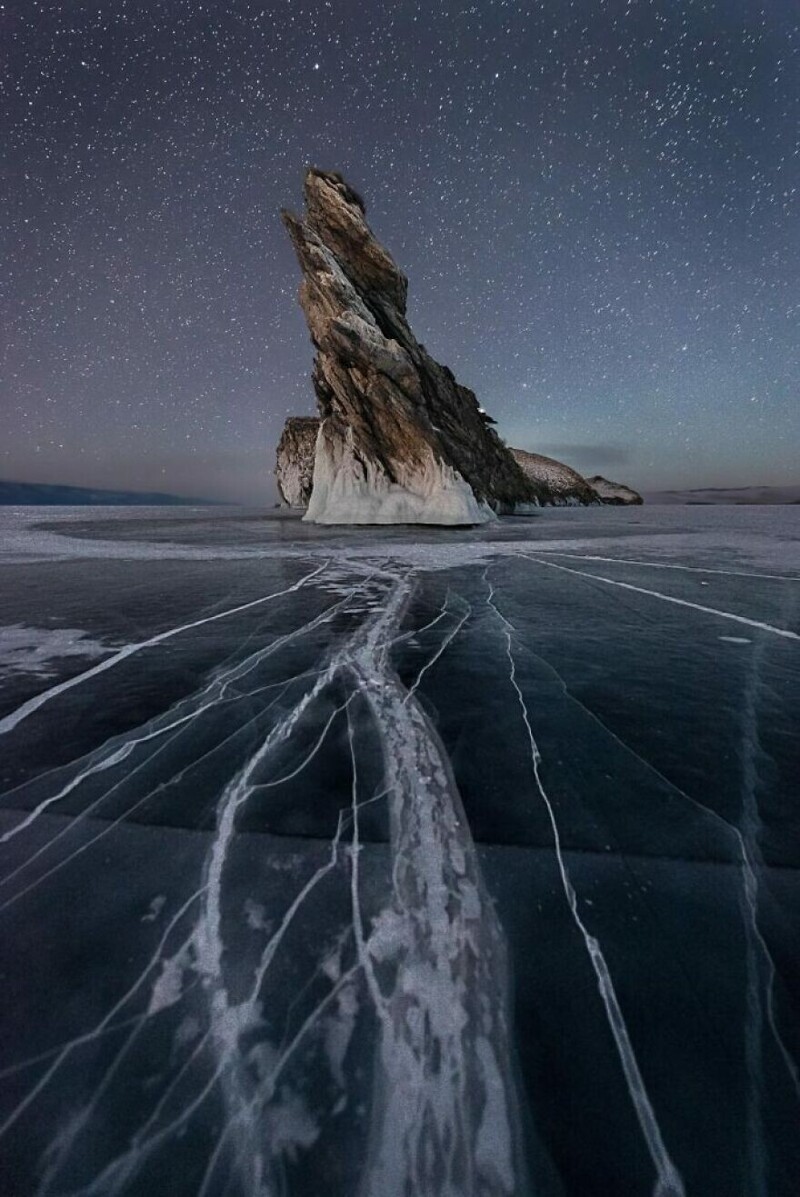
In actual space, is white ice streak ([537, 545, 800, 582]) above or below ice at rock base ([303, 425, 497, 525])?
below

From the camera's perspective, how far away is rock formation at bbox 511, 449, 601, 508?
284 feet

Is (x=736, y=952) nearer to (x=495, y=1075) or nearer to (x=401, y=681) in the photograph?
(x=495, y=1075)

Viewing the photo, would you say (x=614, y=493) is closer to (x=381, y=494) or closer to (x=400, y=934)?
(x=381, y=494)

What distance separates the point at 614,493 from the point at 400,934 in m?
121

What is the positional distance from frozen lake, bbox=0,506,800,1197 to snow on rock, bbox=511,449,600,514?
8256 cm

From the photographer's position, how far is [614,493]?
10969 cm

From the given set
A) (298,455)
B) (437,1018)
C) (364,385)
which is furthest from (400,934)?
(298,455)

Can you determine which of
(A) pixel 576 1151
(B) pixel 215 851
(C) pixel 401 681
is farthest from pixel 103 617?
(A) pixel 576 1151

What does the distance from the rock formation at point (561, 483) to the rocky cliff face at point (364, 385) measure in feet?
185

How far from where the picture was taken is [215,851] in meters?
2.02

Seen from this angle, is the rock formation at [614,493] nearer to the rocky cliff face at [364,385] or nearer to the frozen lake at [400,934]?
the rocky cliff face at [364,385]

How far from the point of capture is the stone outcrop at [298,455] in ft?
198

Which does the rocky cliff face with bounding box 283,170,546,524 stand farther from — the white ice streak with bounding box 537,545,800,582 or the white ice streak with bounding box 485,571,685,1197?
the white ice streak with bounding box 485,571,685,1197

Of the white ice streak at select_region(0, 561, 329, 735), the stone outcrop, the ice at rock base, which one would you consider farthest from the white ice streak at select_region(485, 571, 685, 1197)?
the stone outcrop
